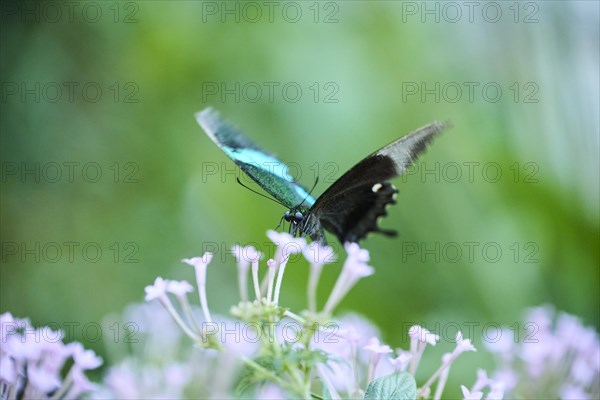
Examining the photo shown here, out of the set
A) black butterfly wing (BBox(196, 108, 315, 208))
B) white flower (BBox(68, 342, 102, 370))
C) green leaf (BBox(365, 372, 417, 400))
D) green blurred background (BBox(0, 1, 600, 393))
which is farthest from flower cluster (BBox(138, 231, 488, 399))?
green blurred background (BBox(0, 1, 600, 393))

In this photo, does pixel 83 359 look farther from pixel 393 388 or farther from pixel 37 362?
pixel 393 388

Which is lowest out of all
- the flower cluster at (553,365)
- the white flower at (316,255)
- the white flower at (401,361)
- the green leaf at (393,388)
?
the flower cluster at (553,365)

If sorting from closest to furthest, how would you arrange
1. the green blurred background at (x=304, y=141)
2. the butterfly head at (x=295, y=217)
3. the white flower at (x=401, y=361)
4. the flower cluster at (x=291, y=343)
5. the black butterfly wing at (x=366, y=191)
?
the flower cluster at (x=291, y=343) → the white flower at (x=401, y=361) → the black butterfly wing at (x=366, y=191) → the butterfly head at (x=295, y=217) → the green blurred background at (x=304, y=141)

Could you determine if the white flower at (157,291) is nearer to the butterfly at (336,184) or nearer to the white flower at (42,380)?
the white flower at (42,380)

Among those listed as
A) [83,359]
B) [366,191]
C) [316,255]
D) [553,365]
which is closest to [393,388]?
[316,255]

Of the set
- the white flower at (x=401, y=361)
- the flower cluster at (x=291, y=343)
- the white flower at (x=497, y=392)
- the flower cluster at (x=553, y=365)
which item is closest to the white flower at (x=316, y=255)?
the flower cluster at (x=291, y=343)

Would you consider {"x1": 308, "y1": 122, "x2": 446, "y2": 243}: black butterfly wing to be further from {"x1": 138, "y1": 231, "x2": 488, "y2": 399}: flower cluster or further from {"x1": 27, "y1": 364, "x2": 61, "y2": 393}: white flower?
{"x1": 27, "y1": 364, "x2": 61, "y2": 393}: white flower

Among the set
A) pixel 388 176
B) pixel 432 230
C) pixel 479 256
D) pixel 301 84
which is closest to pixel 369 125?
pixel 301 84
